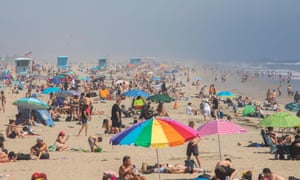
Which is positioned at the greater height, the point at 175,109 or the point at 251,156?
the point at 175,109

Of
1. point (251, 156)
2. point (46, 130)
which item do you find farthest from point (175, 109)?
point (251, 156)

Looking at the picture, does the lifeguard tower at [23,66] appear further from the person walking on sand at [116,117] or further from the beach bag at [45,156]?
the beach bag at [45,156]

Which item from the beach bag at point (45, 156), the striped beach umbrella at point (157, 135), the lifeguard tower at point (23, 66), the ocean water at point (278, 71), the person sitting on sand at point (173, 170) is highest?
the ocean water at point (278, 71)

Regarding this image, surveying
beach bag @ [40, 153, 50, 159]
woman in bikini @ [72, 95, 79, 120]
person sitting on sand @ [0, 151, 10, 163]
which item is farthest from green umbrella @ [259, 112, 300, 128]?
woman in bikini @ [72, 95, 79, 120]

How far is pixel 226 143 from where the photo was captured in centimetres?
1399

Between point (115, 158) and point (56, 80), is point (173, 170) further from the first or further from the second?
point (56, 80)

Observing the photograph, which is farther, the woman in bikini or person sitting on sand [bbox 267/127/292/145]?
Result: the woman in bikini

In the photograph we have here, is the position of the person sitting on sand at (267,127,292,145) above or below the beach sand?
above

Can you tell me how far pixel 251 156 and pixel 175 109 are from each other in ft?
41.3

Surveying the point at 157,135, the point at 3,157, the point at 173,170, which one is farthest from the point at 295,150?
the point at 3,157

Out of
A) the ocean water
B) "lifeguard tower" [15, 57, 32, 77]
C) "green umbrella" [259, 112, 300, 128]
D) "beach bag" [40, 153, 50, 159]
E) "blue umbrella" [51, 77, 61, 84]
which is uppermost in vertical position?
the ocean water

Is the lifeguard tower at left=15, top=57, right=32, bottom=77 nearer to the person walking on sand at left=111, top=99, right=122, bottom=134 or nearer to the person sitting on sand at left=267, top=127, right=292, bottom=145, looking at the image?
the person walking on sand at left=111, top=99, right=122, bottom=134

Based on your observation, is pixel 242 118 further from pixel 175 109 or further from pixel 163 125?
pixel 163 125

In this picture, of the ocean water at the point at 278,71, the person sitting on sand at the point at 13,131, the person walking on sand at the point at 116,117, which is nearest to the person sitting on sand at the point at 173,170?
the person walking on sand at the point at 116,117
